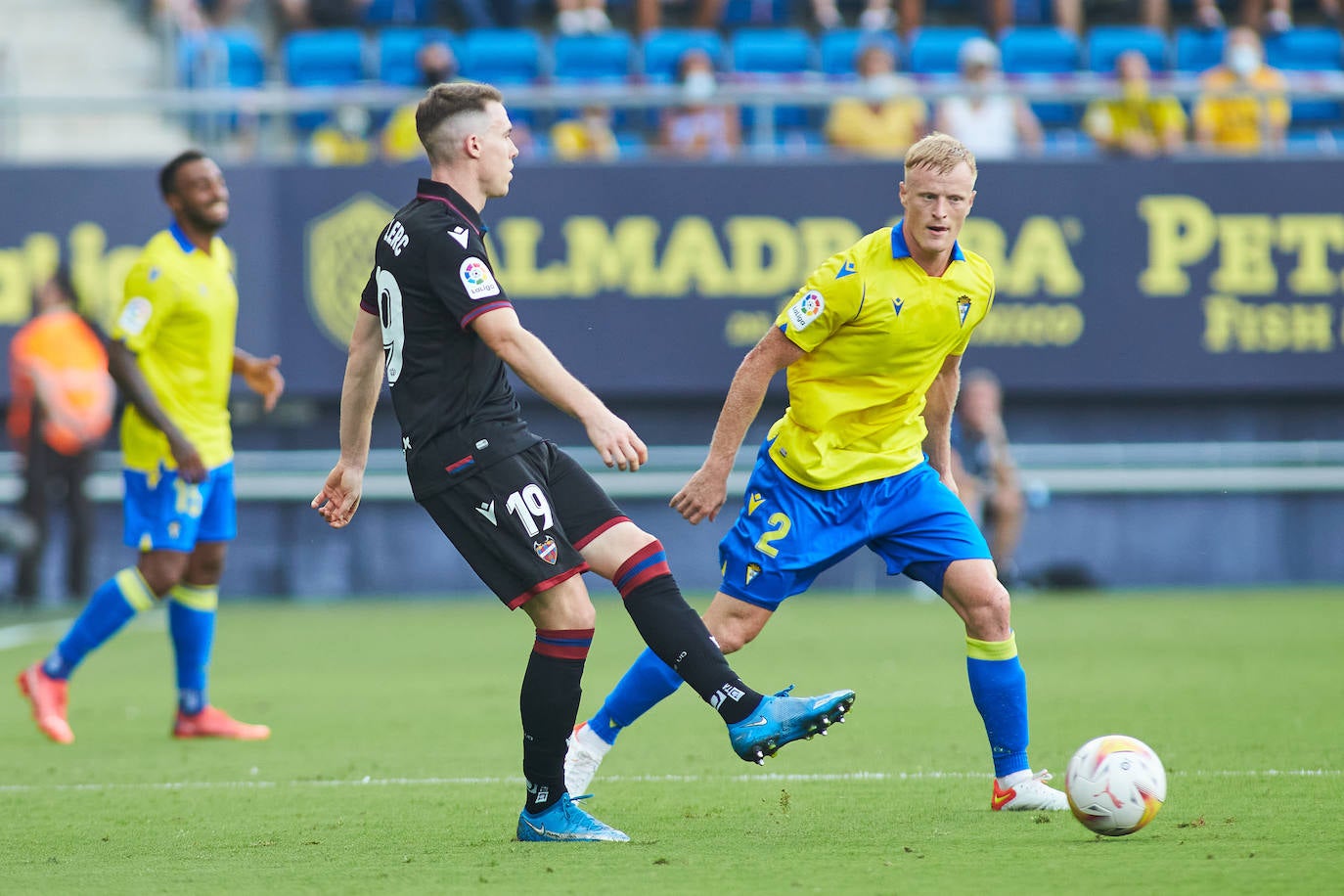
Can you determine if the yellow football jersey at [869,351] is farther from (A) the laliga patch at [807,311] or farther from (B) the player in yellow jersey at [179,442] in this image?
(B) the player in yellow jersey at [179,442]

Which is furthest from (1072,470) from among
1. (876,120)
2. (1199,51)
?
(1199,51)

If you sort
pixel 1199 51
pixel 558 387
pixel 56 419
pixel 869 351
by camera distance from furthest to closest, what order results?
pixel 1199 51 → pixel 56 419 → pixel 869 351 → pixel 558 387

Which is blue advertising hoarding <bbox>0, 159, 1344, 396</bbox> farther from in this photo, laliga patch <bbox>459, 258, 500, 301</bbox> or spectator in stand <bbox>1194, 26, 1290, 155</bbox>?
laliga patch <bbox>459, 258, 500, 301</bbox>

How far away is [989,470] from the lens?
1456cm

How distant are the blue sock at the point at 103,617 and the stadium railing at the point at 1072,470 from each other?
7172 millimetres

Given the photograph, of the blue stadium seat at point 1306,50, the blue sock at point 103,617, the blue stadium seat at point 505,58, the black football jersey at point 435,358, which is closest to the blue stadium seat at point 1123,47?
the blue stadium seat at point 1306,50

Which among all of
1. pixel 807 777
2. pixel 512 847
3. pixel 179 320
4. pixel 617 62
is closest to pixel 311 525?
pixel 617 62

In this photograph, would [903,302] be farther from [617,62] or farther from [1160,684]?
[617,62]

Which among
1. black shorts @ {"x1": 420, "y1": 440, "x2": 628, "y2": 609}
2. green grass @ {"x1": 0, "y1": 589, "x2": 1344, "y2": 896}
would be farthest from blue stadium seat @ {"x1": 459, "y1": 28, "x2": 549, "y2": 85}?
black shorts @ {"x1": 420, "y1": 440, "x2": 628, "y2": 609}

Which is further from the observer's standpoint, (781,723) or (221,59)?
Result: (221,59)

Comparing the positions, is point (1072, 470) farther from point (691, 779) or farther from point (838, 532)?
point (838, 532)

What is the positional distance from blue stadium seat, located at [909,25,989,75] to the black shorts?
12.2m

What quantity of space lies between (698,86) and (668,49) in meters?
1.60

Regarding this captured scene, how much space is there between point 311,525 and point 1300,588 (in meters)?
8.24
